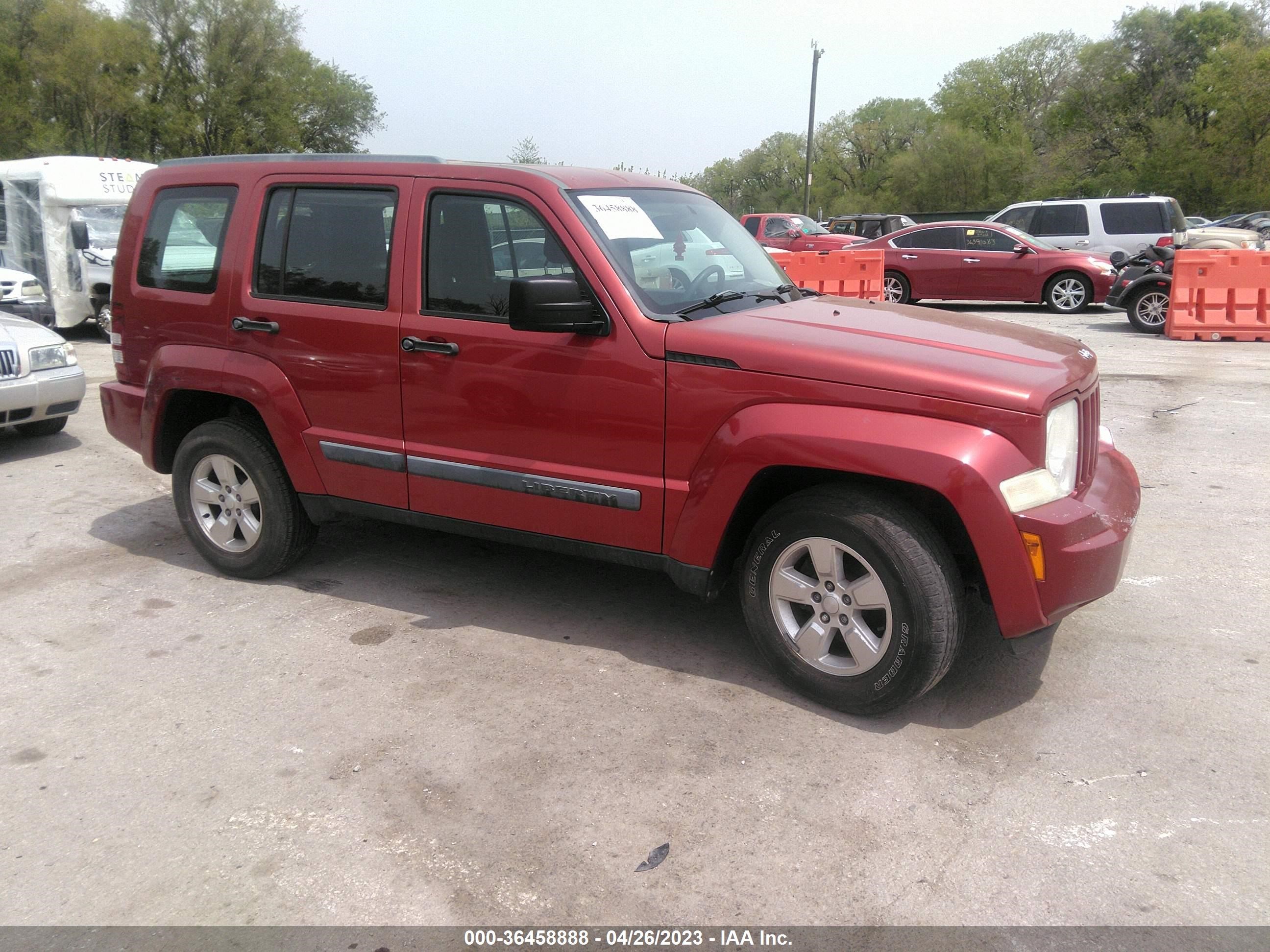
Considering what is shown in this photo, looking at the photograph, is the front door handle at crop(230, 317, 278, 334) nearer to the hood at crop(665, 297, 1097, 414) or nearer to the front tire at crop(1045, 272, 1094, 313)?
the hood at crop(665, 297, 1097, 414)

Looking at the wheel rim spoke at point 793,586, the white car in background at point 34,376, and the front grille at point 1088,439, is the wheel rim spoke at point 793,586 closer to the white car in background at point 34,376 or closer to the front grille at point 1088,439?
the front grille at point 1088,439

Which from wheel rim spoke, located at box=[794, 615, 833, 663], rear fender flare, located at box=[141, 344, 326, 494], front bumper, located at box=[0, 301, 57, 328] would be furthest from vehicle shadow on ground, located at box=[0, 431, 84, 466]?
wheel rim spoke, located at box=[794, 615, 833, 663]

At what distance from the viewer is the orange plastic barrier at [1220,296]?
42.3ft

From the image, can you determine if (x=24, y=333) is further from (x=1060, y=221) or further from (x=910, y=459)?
(x=1060, y=221)

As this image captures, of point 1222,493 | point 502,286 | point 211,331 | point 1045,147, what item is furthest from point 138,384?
point 1045,147

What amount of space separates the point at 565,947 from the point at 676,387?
6.41 ft

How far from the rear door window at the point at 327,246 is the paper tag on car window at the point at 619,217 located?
0.89 m

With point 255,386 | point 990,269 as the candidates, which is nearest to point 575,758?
point 255,386

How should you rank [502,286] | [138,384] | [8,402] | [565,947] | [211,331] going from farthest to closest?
[8,402]
[138,384]
[211,331]
[502,286]
[565,947]

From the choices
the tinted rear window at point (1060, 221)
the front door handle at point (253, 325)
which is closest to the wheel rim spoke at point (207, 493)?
the front door handle at point (253, 325)

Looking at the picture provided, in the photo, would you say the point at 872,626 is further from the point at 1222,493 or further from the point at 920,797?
the point at 1222,493

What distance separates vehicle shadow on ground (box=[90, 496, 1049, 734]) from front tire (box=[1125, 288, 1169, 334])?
11.1 meters

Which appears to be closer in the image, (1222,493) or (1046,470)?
(1046,470)

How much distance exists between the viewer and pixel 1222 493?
20.7 feet
